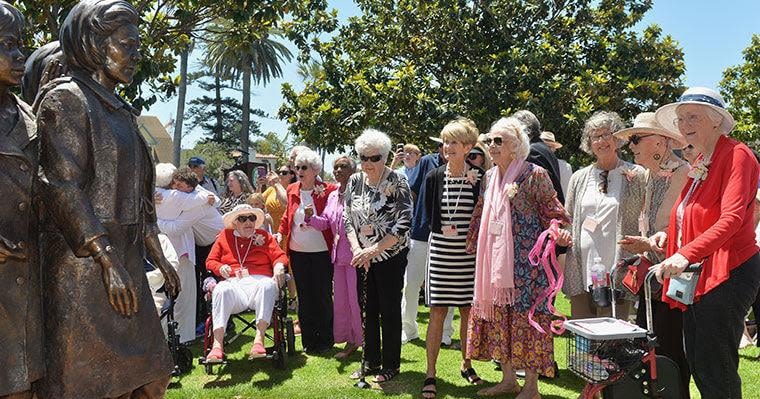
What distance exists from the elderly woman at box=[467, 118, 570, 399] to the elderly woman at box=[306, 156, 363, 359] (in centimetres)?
222

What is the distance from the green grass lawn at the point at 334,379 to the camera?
18.0 feet

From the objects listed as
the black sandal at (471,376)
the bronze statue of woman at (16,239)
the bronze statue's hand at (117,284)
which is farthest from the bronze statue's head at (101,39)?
the black sandal at (471,376)

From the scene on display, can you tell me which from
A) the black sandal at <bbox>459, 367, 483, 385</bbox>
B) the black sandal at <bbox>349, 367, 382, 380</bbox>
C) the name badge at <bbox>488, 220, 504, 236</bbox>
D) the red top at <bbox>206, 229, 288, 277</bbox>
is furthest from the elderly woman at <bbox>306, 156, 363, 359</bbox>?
the name badge at <bbox>488, 220, 504, 236</bbox>

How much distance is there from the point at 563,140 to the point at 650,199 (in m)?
10.5

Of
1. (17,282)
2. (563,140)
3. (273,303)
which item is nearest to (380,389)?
(273,303)

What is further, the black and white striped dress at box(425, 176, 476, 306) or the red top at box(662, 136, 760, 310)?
the black and white striped dress at box(425, 176, 476, 306)

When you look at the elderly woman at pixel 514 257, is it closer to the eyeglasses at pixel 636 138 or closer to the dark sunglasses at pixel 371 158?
the eyeglasses at pixel 636 138

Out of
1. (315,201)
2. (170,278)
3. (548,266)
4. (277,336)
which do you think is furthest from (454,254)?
(170,278)

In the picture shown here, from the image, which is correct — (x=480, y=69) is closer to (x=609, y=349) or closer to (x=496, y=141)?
(x=496, y=141)

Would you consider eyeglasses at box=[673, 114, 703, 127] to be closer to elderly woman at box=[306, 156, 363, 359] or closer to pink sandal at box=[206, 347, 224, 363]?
elderly woman at box=[306, 156, 363, 359]

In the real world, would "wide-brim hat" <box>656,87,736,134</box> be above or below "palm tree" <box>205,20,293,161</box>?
below

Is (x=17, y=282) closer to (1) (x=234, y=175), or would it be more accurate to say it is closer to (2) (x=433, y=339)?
(2) (x=433, y=339)

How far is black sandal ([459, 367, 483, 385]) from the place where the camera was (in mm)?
5664

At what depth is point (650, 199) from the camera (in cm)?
475
